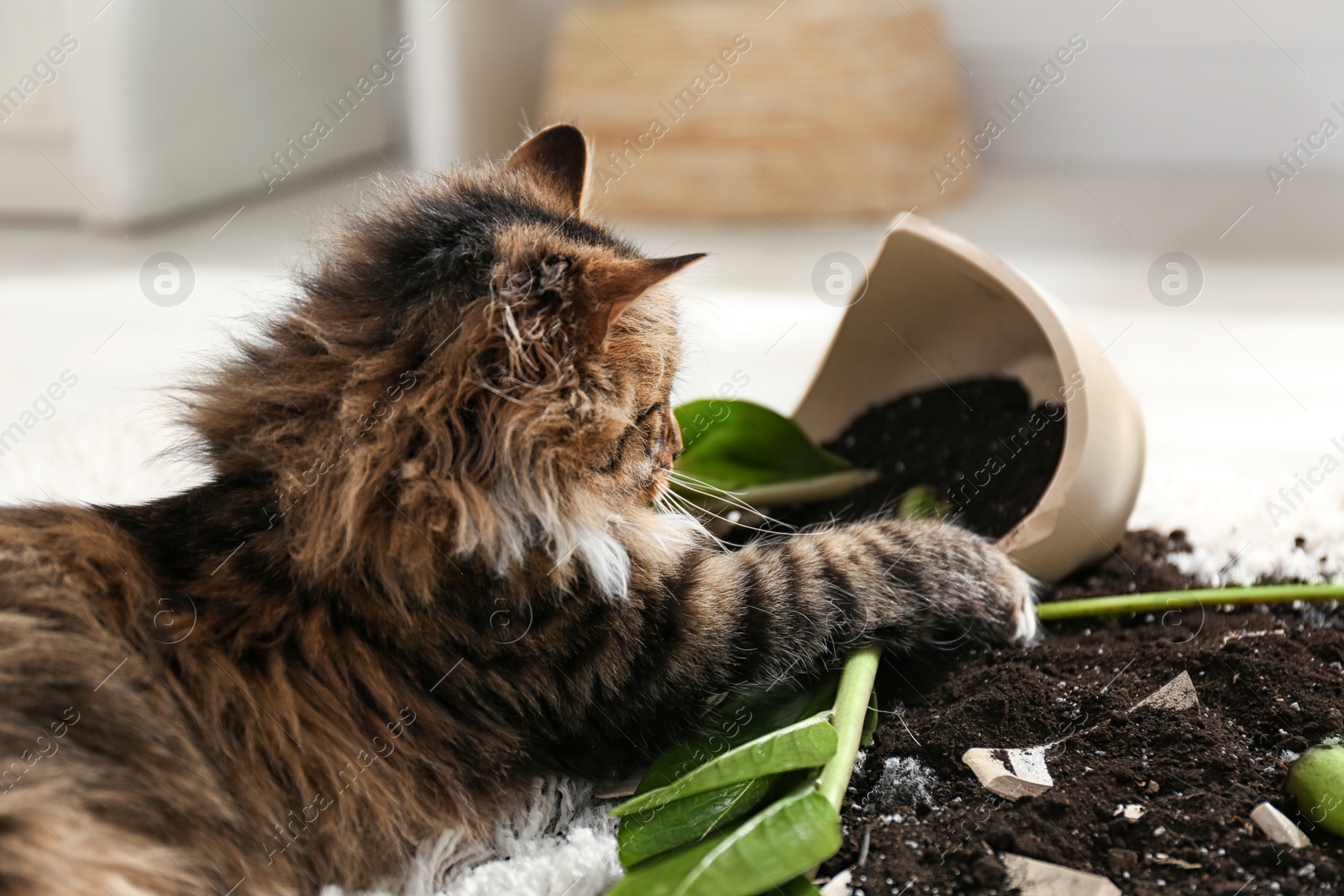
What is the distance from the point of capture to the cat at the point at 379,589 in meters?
0.96

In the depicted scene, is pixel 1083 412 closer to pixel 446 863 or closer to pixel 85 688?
pixel 446 863

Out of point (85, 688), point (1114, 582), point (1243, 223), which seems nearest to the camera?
point (85, 688)

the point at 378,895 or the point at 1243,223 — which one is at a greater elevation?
the point at 1243,223

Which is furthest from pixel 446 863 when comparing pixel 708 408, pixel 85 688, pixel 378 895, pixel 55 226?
pixel 55 226

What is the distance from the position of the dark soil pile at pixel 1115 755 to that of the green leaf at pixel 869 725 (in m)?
0.01

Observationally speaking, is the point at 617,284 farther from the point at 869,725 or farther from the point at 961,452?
the point at 961,452

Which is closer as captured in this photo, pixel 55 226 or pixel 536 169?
pixel 536 169

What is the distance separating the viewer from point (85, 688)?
36.8 inches

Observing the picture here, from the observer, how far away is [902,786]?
1.09 m

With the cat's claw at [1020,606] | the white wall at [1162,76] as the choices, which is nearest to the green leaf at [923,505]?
the cat's claw at [1020,606]

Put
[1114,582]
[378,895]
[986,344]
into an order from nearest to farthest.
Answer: [378,895], [1114,582], [986,344]

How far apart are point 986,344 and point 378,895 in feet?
3.85

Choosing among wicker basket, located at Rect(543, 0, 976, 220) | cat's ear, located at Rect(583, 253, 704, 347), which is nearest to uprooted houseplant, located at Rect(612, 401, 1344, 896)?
cat's ear, located at Rect(583, 253, 704, 347)

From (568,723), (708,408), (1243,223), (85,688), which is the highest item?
(1243,223)
